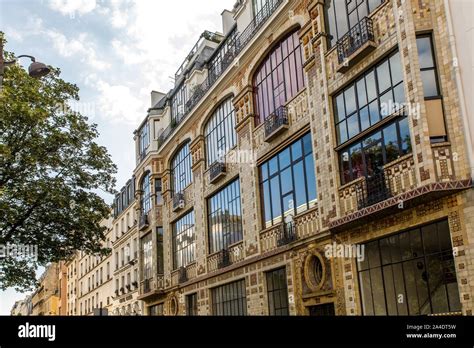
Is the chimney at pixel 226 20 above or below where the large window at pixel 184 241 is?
above

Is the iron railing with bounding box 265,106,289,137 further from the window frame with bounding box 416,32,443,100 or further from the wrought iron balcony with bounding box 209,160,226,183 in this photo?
the window frame with bounding box 416,32,443,100

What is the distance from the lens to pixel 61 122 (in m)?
24.0

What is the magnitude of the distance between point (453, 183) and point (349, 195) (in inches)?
173

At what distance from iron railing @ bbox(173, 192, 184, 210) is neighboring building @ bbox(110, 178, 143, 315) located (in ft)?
31.9

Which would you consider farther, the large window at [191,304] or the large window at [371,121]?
the large window at [191,304]

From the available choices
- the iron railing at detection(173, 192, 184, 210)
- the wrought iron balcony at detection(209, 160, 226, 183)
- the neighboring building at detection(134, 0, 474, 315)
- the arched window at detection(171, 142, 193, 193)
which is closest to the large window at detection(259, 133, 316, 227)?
the neighboring building at detection(134, 0, 474, 315)

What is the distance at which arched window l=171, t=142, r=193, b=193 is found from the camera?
113 feet

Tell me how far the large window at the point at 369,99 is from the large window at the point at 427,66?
76 cm

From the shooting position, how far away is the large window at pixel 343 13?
1902cm

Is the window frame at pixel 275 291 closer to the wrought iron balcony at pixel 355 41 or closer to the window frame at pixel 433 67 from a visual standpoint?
the wrought iron balcony at pixel 355 41

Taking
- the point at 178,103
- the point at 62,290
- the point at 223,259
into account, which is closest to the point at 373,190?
the point at 223,259

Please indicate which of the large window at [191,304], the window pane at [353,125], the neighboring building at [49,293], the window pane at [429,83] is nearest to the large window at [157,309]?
the large window at [191,304]

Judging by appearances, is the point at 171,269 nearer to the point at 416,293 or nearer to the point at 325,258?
the point at 325,258
